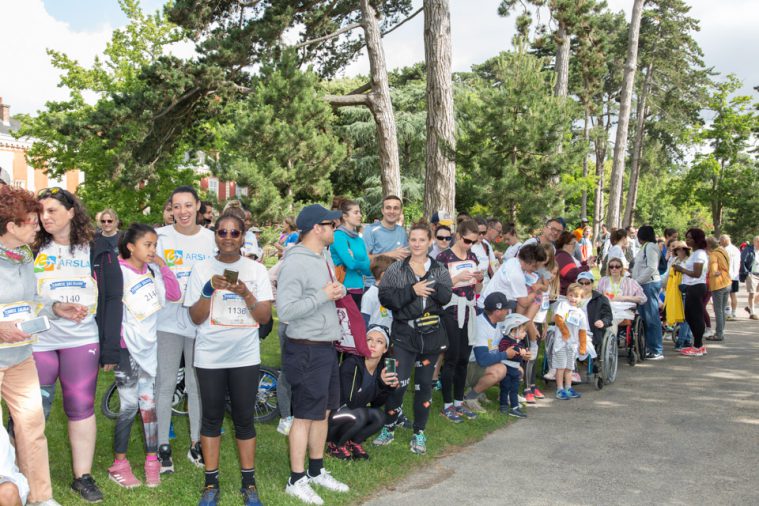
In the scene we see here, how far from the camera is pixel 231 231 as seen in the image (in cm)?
419

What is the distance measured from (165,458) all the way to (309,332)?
5.29 feet

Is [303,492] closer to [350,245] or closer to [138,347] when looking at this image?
[138,347]

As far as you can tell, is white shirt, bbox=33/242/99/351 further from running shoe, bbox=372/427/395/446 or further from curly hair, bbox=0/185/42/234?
running shoe, bbox=372/427/395/446

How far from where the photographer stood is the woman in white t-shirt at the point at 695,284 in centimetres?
1077

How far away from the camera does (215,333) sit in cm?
421

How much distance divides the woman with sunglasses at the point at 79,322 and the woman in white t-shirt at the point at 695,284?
9086 millimetres

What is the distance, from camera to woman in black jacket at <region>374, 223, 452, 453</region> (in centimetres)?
Answer: 560

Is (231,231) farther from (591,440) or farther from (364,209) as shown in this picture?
(364,209)

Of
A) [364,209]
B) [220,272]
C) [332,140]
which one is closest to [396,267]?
[220,272]

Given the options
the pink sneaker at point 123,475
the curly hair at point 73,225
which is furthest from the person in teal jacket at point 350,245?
the pink sneaker at point 123,475

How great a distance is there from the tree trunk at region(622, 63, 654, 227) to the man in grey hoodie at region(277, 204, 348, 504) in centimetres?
3616

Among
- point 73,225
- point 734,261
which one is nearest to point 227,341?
point 73,225

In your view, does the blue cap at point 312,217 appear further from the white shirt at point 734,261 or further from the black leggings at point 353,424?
the white shirt at point 734,261

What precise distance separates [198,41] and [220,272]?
12.6 meters
